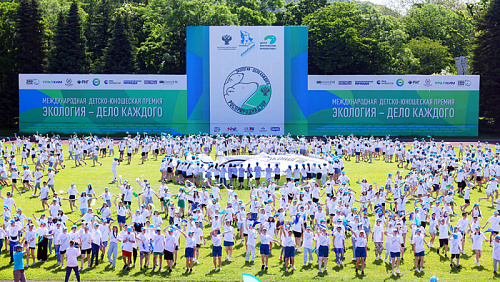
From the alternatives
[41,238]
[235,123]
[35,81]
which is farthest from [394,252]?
[35,81]

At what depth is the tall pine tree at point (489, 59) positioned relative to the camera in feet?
176

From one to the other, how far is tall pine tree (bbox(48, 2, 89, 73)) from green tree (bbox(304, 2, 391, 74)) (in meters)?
25.3

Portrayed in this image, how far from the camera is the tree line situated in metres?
55.3

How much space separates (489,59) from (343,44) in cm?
1469

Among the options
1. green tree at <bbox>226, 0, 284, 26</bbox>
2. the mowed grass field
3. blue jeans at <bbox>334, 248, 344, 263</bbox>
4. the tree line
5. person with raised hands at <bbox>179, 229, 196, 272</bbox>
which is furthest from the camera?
green tree at <bbox>226, 0, 284, 26</bbox>

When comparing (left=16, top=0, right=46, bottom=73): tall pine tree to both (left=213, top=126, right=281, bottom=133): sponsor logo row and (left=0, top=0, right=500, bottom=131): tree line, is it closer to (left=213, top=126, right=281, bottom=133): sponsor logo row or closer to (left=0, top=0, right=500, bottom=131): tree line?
(left=0, top=0, right=500, bottom=131): tree line

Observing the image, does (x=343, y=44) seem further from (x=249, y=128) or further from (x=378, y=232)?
(x=378, y=232)

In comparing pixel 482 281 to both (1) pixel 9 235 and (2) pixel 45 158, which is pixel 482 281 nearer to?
(1) pixel 9 235

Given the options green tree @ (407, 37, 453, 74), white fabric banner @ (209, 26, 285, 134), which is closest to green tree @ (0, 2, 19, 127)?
white fabric banner @ (209, 26, 285, 134)

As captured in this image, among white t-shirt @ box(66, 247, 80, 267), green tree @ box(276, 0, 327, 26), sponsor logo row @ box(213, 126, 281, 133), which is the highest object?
green tree @ box(276, 0, 327, 26)

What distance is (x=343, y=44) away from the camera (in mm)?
58844

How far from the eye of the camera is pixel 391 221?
15117mm

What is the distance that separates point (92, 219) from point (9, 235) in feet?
7.45

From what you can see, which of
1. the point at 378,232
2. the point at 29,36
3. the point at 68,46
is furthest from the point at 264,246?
the point at 29,36
